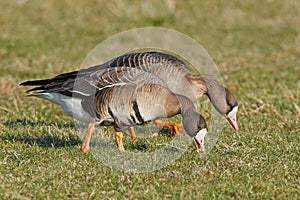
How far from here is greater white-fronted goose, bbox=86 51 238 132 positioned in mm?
6914

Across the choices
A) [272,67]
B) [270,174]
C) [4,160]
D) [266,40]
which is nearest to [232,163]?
[270,174]

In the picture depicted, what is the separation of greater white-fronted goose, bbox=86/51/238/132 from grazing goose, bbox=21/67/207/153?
161 mm

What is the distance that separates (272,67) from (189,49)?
2.25 metres

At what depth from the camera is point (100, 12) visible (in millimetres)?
15836

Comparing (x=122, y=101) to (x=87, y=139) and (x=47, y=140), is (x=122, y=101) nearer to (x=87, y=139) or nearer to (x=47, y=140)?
(x=87, y=139)

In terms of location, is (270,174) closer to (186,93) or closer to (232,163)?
(232,163)

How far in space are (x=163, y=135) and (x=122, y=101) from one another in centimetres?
132

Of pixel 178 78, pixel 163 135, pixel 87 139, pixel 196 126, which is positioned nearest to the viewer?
pixel 196 126

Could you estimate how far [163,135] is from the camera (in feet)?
25.2

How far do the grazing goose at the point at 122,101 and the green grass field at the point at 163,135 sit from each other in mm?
370

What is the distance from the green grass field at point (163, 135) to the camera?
5645 mm

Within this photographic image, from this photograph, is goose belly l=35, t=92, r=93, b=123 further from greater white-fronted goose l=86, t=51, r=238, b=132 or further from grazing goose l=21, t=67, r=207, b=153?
greater white-fronted goose l=86, t=51, r=238, b=132

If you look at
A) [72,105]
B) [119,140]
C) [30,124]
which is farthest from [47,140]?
[119,140]

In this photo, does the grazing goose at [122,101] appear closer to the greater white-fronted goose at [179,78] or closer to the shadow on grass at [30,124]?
the greater white-fronted goose at [179,78]
